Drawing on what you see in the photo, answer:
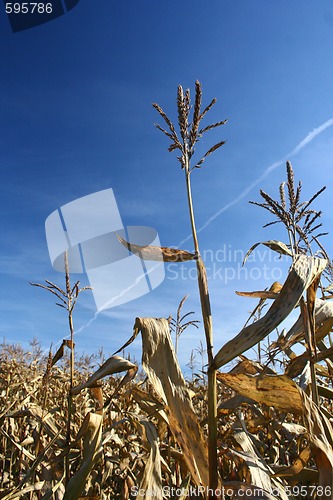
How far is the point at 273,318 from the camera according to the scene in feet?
4.57

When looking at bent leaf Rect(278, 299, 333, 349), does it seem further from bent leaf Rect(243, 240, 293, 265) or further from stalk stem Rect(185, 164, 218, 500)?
stalk stem Rect(185, 164, 218, 500)

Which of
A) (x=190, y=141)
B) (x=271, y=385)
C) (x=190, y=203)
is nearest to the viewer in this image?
(x=271, y=385)

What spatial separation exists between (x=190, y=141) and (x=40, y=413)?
7.11ft

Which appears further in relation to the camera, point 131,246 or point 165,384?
point 131,246

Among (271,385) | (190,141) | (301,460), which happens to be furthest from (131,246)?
(301,460)

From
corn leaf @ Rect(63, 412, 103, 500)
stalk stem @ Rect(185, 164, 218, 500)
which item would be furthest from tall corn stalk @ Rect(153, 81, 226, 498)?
corn leaf @ Rect(63, 412, 103, 500)

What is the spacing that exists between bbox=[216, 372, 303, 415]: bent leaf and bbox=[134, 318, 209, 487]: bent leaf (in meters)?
0.20

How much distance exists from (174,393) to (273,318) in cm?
52

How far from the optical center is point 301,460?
1892 millimetres

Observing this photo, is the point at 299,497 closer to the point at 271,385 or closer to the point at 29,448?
the point at 271,385

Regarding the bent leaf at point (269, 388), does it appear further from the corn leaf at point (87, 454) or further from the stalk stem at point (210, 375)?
the corn leaf at point (87, 454)

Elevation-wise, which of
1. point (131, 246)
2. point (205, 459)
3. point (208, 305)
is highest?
point (131, 246)

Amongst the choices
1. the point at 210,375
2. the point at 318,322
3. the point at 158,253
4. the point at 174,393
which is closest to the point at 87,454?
the point at 174,393

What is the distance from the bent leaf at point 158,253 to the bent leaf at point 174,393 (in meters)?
0.31
